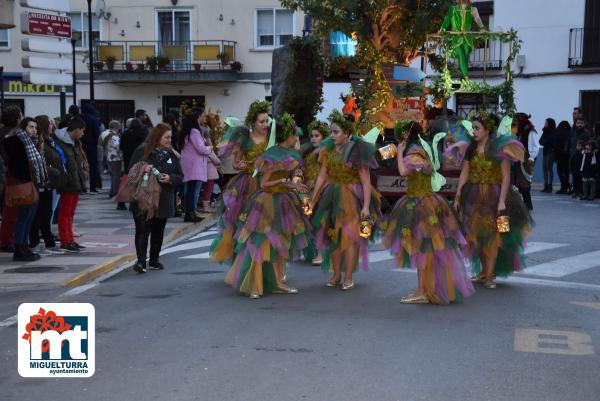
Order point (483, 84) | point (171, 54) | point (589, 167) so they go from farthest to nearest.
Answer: point (171, 54) → point (589, 167) → point (483, 84)

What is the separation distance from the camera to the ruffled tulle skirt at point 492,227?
33.2 ft

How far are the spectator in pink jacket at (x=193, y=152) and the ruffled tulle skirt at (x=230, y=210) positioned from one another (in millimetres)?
5293

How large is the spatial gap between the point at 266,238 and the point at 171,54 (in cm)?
2865

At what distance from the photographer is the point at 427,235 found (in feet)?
30.0

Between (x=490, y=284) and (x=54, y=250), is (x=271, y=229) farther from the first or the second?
(x=54, y=250)

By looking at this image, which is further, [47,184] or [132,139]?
[132,139]

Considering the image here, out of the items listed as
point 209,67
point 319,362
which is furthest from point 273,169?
point 209,67

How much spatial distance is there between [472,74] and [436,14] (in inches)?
436

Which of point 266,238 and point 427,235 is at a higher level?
point 427,235

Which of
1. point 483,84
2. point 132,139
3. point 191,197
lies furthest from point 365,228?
point 132,139

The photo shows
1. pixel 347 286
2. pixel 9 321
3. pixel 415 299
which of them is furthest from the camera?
pixel 347 286

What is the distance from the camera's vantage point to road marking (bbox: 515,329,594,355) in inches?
293

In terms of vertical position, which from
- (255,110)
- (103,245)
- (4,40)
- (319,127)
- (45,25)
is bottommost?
(103,245)

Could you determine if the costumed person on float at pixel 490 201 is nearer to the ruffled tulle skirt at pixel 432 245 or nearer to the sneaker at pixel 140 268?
the ruffled tulle skirt at pixel 432 245
